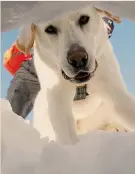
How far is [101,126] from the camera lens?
12.4 ft

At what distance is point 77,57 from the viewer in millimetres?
2645

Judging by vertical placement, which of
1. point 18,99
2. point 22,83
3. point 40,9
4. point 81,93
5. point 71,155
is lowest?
point 18,99

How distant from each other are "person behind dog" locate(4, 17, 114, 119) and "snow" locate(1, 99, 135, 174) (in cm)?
210

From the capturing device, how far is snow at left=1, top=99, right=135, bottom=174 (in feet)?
5.26

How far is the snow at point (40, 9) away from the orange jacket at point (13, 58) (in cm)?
213

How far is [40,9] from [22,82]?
2418 millimetres

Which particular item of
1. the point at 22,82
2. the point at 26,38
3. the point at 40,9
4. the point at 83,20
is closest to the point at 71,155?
the point at 40,9

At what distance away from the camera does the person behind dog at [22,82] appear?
13.0ft

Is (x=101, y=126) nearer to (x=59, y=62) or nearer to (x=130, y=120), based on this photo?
(x=130, y=120)

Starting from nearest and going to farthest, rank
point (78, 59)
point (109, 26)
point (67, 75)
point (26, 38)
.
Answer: point (78, 59), point (67, 75), point (26, 38), point (109, 26)

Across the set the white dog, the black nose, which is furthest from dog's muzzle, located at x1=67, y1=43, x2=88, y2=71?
the white dog

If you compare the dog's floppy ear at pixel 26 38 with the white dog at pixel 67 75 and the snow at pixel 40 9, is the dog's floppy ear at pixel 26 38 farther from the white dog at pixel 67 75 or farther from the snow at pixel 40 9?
the snow at pixel 40 9

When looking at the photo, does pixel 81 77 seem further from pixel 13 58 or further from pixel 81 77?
pixel 13 58

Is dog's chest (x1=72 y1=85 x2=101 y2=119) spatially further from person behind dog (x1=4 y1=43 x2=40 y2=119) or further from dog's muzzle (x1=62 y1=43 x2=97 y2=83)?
person behind dog (x1=4 y1=43 x2=40 y2=119)
